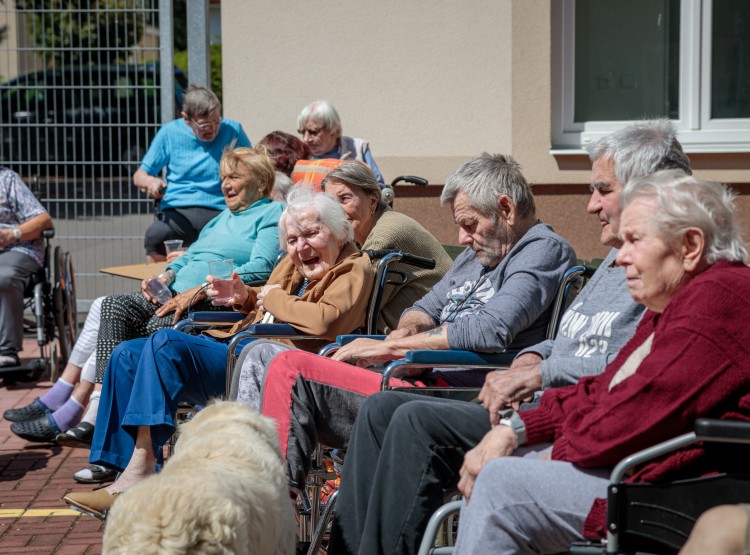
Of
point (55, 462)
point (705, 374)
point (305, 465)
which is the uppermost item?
point (705, 374)

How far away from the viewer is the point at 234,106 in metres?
7.62

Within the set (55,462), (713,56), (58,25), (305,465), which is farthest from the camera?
(58,25)

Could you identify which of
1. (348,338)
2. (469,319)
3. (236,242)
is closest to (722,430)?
(469,319)

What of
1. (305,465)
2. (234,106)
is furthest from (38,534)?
(234,106)

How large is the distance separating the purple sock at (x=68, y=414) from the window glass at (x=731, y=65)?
15.1ft

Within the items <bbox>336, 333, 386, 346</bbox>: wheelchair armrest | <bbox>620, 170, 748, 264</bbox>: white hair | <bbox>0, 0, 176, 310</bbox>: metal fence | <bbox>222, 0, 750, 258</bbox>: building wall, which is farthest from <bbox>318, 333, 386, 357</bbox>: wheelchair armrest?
<bbox>0, 0, 176, 310</bbox>: metal fence

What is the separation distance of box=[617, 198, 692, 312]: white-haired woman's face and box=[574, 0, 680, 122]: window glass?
4886 mm

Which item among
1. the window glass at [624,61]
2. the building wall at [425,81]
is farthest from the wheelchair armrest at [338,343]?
the window glass at [624,61]

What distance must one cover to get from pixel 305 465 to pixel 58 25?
6.01 meters

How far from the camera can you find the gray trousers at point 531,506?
8.36ft

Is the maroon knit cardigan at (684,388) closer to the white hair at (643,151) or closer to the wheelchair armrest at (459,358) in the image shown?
the white hair at (643,151)

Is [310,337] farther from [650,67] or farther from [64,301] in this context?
[650,67]

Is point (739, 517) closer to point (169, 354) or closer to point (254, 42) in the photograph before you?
point (169, 354)

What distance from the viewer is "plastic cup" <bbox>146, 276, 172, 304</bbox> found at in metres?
5.39
